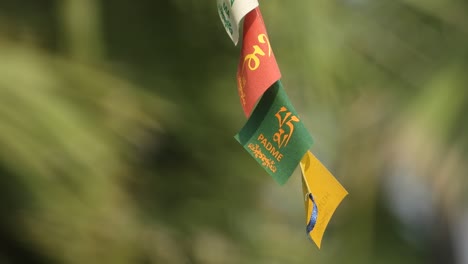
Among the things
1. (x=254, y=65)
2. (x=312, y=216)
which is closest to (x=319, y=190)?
(x=312, y=216)

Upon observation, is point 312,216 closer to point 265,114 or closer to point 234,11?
point 265,114

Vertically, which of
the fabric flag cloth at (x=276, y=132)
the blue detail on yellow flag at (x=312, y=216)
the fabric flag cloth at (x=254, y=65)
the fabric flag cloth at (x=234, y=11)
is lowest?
the blue detail on yellow flag at (x=312, y=216)

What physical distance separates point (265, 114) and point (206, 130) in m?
0.17

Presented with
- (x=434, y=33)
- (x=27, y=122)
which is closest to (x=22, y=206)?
(x=27, y=122)

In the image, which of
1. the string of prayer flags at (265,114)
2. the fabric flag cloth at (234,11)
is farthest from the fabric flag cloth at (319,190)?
the fabric flag cloth at (234,11)

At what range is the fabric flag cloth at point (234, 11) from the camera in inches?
23.5

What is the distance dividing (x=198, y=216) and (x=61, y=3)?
1.02 ft

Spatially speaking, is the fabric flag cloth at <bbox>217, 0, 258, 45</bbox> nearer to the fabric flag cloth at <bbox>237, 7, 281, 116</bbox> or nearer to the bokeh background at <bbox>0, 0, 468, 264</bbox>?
the fabric flag cloth at <bbox>237, 7, 281, 116</bbox>

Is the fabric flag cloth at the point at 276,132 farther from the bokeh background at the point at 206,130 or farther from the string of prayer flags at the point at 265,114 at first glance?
the bokeh background at the point at 206,130

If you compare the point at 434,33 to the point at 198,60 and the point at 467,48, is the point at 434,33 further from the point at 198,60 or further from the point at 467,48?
Answer: the point at 198,60

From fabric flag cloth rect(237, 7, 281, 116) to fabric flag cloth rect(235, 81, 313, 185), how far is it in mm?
21

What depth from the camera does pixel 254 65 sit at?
0.61 m

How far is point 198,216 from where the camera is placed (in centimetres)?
79

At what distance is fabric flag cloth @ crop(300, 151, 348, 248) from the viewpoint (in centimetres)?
64
